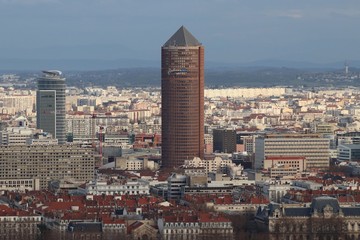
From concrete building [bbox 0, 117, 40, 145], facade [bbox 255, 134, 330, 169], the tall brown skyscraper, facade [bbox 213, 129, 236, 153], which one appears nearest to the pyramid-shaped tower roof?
the tall brown skyscraper

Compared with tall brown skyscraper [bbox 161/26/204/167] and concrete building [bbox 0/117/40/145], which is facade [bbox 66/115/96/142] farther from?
tall brown skyscraper [bbox 161/26/204/167]

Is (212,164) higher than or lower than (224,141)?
lower

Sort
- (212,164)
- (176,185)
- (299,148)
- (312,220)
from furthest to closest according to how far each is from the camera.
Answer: (299,148), (212,164), (176,185), (312,220)

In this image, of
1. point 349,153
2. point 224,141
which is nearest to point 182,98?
point 349,153

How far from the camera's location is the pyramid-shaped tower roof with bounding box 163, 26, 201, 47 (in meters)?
86.0

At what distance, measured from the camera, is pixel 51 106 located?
336ft

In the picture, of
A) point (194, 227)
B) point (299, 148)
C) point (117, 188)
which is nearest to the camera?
point (194, 227)

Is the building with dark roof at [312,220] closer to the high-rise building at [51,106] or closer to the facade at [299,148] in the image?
the facade at [299,148]

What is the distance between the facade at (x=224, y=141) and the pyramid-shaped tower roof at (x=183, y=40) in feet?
40.2

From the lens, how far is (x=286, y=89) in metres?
187

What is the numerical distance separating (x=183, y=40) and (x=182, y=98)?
104 inches

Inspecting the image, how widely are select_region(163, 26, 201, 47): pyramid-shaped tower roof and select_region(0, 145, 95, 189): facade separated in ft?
39.0

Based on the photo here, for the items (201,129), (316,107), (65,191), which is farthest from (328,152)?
(316,107)

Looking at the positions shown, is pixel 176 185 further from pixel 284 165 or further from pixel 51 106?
pixel 51 106
